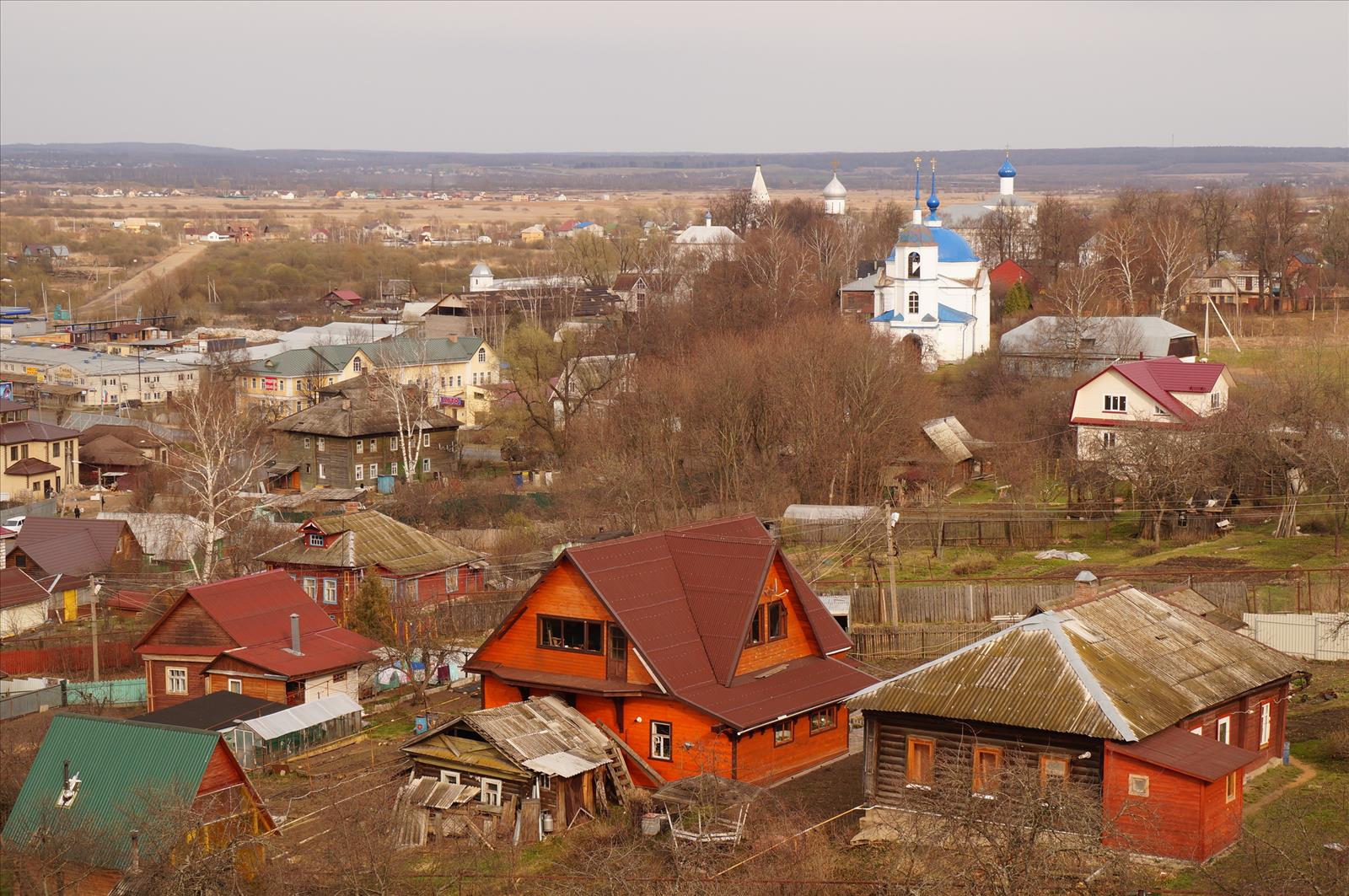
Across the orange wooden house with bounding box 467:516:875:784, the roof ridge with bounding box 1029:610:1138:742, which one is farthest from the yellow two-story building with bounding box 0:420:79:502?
the roof ridge with bounding box 1029:610:1138:742

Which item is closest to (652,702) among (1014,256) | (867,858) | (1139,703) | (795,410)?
(867,858)

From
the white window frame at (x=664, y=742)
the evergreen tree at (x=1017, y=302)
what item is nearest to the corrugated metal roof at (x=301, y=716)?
the white window frame at (x=664, y=742)

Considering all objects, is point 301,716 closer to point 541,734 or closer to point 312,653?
point 312,653

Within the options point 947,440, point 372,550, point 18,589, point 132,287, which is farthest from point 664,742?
point 132,287

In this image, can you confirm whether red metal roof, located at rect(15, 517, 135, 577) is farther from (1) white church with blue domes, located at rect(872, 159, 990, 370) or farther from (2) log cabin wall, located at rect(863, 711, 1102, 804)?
(1) white church with blue domes, located at rect(872, 159, 990, 370)

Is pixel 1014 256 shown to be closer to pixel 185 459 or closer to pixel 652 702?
pixel 185 459
